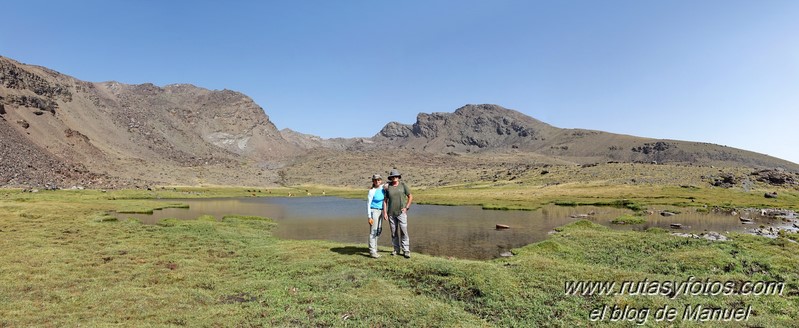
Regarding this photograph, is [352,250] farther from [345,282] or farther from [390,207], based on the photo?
[345,282]

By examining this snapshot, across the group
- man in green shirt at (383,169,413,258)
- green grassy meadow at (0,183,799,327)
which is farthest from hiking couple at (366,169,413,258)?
green grassy meadow at (0,183,799,327)

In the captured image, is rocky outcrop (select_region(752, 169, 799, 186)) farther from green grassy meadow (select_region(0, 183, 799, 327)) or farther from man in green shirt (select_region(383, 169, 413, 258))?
man in green shirt (select_region(383, 169, 413, 258))

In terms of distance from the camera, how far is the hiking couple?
67.0 ft

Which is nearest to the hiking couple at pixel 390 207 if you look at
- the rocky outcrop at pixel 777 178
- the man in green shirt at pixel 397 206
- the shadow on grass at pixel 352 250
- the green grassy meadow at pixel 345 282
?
the man in green shirt at pixel 397 206

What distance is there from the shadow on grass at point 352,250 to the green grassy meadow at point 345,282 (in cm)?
6

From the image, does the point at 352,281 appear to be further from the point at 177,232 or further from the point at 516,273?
the point at 177,232

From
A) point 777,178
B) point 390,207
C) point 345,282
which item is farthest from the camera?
point 777,178

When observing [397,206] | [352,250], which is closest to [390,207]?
[397,206]

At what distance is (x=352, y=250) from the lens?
2370cm

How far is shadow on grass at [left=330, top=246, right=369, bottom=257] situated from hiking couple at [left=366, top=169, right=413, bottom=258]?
1.36m

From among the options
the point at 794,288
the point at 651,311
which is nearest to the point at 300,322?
the point at 651,311

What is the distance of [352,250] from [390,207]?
475cm

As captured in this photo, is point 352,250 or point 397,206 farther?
point 352,250

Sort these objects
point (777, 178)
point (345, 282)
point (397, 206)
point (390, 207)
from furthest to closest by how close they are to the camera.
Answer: point (777, 178), point (390, 207), point (397, 206), point (345, 282)
